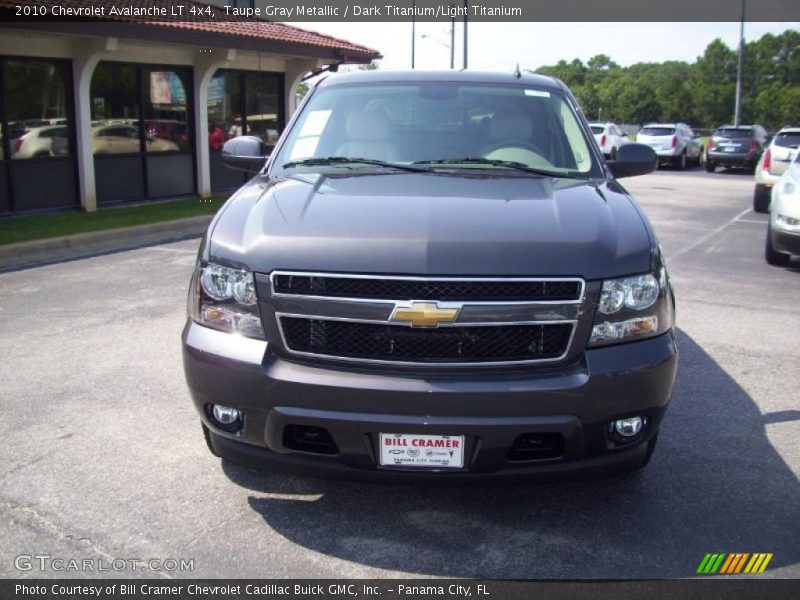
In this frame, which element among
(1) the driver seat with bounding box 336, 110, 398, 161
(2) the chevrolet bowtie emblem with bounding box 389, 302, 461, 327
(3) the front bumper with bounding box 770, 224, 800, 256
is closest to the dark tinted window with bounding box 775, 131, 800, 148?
(3) the front bumper with bounding box 770, 224, 800, 256

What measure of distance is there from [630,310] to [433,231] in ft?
2.68

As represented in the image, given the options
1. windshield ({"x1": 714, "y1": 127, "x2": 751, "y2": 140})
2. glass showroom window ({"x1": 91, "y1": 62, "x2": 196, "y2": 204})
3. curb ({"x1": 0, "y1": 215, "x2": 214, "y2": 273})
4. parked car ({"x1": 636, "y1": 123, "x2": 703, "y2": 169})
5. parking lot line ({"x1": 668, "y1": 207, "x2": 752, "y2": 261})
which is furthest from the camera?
parked car ({"x1": 636, "y1": 123, "x2": 703, "y2": 169})

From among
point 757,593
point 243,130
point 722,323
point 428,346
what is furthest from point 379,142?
point 243,130

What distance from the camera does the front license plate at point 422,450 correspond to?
9.61 feet

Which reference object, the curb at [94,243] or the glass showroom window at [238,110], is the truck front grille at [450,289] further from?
the glass showroom window at [238,110]

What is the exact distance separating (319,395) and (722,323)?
496 centimetres

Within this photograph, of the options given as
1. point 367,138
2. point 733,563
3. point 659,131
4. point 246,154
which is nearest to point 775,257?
point 367,138

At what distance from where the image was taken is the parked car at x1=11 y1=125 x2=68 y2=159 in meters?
12.5

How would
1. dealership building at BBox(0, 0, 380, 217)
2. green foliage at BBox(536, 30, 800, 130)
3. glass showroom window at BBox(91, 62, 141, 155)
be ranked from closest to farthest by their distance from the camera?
dealership building at BBox(0, 0, 380, 217) → glass showroom window at BBox(91, 62, 141, 155) → green foliage at BBox(536, 30, 800, 130)

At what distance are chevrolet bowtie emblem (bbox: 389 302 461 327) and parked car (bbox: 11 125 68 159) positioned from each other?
11.4 metres

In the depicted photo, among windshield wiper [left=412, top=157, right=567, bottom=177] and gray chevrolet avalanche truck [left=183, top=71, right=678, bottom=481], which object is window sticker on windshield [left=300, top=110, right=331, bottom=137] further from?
gray chevrolet avalanche truck [left=183, top=71, right=678, bottom=481]

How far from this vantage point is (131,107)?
577 inches

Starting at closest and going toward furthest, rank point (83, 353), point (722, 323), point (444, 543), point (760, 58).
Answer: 1. point (444, 543)
2. point (83, 353)
3. point (722, 323)
4. point (760, 58)

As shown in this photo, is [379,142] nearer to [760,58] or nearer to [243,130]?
[243,130]
